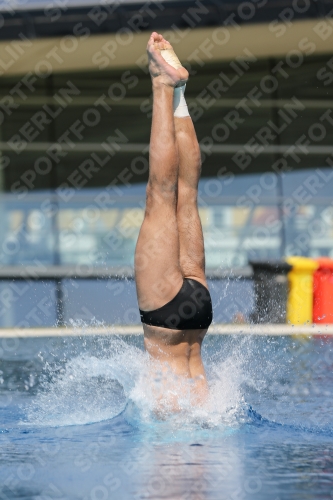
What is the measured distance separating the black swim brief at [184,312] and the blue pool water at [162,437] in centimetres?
28

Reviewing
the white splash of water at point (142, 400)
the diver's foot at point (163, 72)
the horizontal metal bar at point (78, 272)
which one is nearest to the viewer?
the white splash of water at point (142, 400)

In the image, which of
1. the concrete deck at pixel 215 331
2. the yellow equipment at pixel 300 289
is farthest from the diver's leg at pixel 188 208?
the yellow equipment at pixel 300 289

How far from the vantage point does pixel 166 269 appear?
4.11m

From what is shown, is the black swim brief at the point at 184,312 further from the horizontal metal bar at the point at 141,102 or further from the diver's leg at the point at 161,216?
the horizontal metal bar at the point at 141,102

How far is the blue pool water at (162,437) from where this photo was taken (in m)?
2.97

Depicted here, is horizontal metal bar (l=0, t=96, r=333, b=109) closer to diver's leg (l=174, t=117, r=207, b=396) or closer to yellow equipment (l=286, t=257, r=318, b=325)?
yellow equipment (l=286, t=257, r=318, b=325)

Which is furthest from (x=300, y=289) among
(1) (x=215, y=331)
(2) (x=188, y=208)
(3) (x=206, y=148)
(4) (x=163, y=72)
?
(4) (x=163, y=72)

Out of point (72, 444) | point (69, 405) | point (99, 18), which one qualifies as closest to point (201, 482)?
point (72, 444)

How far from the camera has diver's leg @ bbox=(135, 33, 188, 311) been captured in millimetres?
4062

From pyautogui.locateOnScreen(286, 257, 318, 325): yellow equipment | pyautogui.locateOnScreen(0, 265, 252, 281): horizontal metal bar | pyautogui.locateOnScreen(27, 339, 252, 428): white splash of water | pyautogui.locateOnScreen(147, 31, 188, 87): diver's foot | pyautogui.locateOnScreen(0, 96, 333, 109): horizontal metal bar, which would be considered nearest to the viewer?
pyautogui.locateOnScreen(27, 339, 252, 428): white splash of water

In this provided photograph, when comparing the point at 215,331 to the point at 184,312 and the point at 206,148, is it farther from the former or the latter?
the point at 206,148

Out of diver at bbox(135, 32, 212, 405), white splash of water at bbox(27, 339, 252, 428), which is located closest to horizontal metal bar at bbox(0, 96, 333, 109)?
white splash of water at bbox(27, 339, 252, 428)

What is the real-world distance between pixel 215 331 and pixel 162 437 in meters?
5.31

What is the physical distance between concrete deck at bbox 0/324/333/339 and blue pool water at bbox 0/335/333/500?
2743 mm
